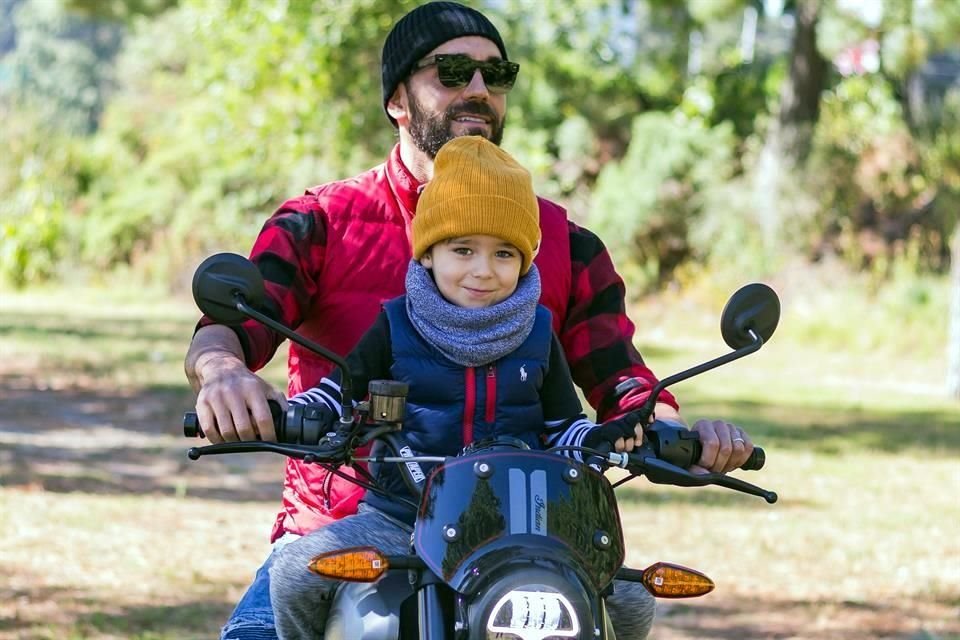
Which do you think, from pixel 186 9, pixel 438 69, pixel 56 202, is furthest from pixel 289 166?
pixel 438 69

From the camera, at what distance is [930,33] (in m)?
19.4

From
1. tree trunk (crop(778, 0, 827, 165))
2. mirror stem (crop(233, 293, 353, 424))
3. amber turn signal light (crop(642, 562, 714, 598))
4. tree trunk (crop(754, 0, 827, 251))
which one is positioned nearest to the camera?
mirror stem (crop(233, 293, 353, 424))

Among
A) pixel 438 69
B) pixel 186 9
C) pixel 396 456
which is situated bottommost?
pixel 396 456

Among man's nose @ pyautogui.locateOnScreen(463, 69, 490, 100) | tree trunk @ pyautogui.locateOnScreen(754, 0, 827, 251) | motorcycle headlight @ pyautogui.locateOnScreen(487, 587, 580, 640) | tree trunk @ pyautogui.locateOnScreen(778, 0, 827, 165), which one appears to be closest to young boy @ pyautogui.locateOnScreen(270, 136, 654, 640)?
motorcycle headlight @ pyautogui.locateOnScreen(487, 587, 580, 640)

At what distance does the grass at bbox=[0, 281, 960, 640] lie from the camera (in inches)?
246

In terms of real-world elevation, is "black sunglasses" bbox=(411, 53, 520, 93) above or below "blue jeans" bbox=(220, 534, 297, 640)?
above

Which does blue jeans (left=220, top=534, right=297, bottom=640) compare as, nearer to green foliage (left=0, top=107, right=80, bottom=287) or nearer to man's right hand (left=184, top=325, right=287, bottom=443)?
man's right hand (left=184, top=325, right=287, bottom=443)

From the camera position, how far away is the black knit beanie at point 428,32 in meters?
3.83

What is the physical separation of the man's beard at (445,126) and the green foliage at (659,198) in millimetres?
17131

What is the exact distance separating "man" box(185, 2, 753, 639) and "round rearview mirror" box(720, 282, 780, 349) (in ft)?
1.94

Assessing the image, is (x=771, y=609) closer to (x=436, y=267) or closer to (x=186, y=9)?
(x=436, y=267)

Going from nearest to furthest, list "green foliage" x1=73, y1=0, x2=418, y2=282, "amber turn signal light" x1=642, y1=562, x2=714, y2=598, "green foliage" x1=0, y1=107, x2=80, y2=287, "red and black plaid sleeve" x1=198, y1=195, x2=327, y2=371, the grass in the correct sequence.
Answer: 1. "amber turn signal light" x1=642, y1=562, x2=714, y2=598
2. "red and black plaid sleeve" x1=198, y1=195, x2=327, y2=371
3. the grass
4. "green foliage" x1=73, y1=0, x2=418, y2=282
5. "green foliage" x1=0, y1=107, x2=80, y2=287

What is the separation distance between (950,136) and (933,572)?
14.6 m

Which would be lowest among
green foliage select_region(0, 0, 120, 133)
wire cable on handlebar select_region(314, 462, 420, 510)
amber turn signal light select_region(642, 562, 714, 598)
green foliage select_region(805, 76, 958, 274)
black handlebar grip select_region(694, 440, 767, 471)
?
amber turn signal light select_region(642, 562, 714, 598)
